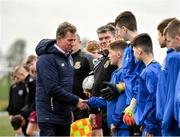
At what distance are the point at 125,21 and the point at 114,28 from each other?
1.16m

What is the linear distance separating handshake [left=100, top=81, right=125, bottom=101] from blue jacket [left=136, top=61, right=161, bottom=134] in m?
Result: 0.91

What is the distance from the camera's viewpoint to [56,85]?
1066cm

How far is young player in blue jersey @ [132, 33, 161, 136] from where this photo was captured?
30.2 ft

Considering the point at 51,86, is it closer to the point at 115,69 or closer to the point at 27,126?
the point at 115,69

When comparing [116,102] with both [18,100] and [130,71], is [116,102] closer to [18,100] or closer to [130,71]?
[130,71]

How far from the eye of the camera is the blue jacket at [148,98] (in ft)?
30.2

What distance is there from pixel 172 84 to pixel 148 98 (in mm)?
961

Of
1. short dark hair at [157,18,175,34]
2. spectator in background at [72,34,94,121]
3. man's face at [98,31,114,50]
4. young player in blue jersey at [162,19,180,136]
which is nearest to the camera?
young player in blue jersey at [162,19,180,136]

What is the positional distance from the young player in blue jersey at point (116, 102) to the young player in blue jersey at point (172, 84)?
6.22ft

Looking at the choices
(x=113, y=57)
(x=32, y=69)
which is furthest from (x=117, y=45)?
A: (x=32, y=69)

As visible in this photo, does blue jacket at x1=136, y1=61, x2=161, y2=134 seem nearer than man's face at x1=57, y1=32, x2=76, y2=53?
Yes

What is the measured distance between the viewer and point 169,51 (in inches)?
333

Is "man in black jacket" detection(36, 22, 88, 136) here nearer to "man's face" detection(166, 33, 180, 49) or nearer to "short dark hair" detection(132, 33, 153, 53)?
"short dark hair" detection(132, 33, 153, 53)

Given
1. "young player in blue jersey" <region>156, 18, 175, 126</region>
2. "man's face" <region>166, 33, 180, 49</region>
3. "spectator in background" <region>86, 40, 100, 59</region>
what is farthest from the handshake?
"spectator in background" <region>86, 40, 100, 59</region>
